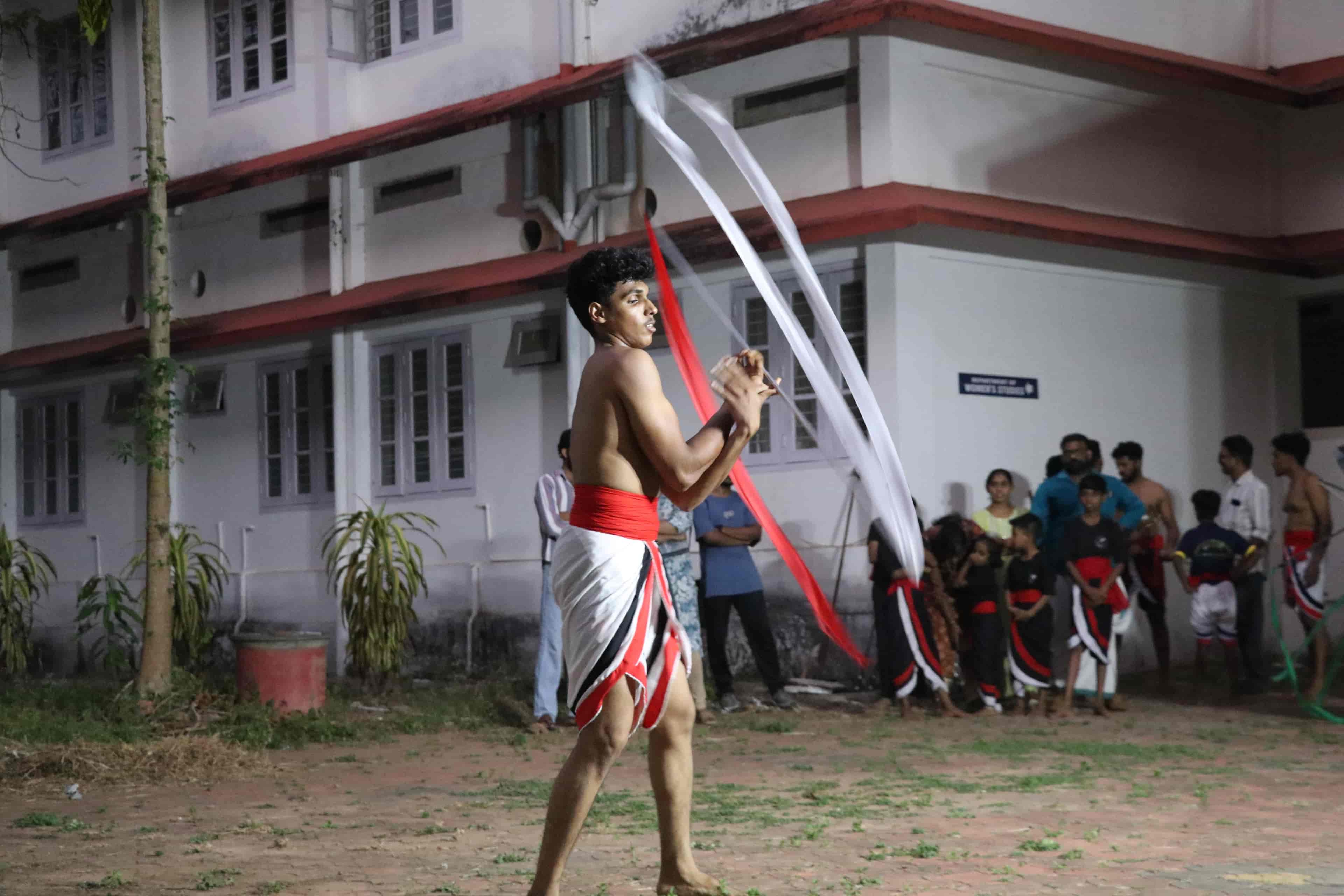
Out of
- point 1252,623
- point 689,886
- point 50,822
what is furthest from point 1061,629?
point 689,886

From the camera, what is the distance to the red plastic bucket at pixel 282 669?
39.3ft

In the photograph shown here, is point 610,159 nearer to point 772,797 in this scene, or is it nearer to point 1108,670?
point 1108,670

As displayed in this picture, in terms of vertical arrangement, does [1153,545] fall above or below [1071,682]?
above

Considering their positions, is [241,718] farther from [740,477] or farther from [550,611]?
[740,477]

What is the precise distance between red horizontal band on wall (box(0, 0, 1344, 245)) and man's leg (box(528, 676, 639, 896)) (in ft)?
25.3

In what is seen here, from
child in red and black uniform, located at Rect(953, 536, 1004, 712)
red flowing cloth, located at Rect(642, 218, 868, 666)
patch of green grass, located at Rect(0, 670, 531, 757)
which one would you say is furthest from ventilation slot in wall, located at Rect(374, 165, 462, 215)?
red flowing cloth, located at Rect(642, 218, 868, 666)

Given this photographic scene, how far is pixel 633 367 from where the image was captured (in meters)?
5.02

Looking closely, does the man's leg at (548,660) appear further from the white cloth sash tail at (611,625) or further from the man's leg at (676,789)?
the white cloth sash tail at (611,625)

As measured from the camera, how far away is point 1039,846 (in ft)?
20.6

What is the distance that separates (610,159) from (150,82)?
161 inches

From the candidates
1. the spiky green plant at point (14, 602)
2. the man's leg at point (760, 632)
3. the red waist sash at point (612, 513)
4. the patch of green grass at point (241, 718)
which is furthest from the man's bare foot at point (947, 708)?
the spiky green plant at point (14, 602)

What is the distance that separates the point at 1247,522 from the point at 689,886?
25.0ft

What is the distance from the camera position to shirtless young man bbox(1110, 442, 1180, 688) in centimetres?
1261

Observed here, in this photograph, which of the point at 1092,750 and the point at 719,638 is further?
the point at 719,638
